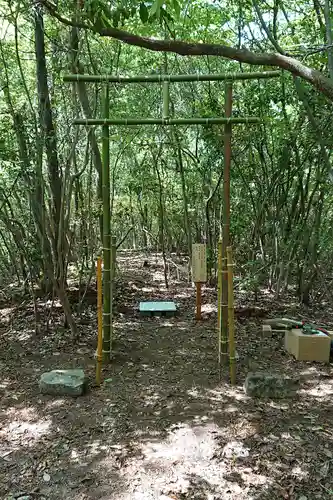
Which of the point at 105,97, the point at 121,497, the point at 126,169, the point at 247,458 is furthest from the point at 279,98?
the point at 126,169

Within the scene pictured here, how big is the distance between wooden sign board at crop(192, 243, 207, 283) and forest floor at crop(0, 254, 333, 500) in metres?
0.73

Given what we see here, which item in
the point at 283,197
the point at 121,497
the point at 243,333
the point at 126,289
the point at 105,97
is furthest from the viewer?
the point at 126,289

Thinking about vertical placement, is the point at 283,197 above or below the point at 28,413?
above

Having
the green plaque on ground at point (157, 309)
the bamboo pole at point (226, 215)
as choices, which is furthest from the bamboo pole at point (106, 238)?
the green plaque on ground at point (157, 309)

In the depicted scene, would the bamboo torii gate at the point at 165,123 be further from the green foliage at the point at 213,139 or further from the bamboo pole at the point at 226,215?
the green foliage at the point at 213,139

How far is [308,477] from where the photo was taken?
2475 mm

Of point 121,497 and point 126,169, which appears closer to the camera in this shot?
point 121,497

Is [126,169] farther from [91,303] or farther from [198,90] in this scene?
[91,303]

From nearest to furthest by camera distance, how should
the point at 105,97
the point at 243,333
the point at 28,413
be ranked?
1. the point at 28,413
2. the point at 105,97
3. the point at 243,333

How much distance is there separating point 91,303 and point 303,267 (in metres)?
3.12

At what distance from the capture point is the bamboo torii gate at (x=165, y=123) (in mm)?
3457

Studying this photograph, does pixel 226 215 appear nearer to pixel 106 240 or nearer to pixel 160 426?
pixel 106 240

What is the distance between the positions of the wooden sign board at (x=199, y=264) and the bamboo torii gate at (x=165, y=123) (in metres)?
1.48

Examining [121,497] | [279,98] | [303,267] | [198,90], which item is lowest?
[121,497]
